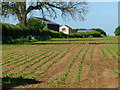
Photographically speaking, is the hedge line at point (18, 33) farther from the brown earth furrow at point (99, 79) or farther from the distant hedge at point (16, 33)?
the brown earth furrow at point (99, 79)

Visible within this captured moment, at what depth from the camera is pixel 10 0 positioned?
3128 cm

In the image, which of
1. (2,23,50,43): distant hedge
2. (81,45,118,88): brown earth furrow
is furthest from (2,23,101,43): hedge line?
(81,45,118,88): brown earth furrow

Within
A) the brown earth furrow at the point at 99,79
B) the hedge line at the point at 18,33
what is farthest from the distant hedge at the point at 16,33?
the brown earth furrow at the point at 99,79

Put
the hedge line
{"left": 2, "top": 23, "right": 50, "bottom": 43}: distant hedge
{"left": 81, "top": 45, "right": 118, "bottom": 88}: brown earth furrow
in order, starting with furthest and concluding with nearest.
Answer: the hedge line, {"left": 2, "top": 23, "right": 50, "bottom": 43}: distant hedge, {"left": 81, "top": 45, "right": 118, "bottom": 88}: brown earth furrow

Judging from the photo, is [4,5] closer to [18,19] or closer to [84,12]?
[18,19]

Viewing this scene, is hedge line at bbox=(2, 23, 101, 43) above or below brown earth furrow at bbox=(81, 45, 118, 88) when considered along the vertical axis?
above

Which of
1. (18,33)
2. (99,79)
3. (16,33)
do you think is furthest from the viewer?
(18,33)

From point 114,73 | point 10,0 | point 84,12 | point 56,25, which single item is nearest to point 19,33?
point 10,0

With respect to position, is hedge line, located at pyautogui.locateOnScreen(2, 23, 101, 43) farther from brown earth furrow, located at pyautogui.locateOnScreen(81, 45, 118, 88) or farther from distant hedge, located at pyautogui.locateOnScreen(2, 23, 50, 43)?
brown earth furrow, located at pyautogui.locateOnScreen(81, 45, 118, 88)

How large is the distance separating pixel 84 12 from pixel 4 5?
11.7 metres

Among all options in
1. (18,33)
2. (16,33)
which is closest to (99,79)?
A: (16,33)

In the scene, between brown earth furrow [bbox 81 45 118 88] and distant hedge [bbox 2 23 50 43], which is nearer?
brown earth furrow [bbox 81 45 118 88]

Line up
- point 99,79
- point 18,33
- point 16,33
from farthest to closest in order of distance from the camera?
point 18,33 < point 16,33 < point 99,79

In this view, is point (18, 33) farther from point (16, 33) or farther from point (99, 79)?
point (99, 79)
